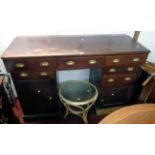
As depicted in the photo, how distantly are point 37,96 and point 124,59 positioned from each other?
95 cm

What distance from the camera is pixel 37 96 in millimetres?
1634

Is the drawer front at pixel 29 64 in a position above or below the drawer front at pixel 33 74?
above

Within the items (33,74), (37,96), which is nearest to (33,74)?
(33,74)

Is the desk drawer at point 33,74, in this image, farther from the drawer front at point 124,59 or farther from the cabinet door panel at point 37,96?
the drawer front at point 124,59

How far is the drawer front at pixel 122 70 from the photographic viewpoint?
5.22ft

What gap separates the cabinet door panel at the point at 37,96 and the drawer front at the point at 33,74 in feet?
0.16

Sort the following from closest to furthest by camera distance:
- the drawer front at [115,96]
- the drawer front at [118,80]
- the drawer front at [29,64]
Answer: the drawer front at [29,64]
the drawer front at [118,80]
the drawer front at [115,96]

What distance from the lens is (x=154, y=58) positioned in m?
2.25

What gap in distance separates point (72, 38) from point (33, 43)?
0.43 meters

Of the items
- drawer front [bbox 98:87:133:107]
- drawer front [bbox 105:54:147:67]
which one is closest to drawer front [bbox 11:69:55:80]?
drawer front [bbox 105:54:147:67]

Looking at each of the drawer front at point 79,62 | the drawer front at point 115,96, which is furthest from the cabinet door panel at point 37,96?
the drawer front at point 115,96

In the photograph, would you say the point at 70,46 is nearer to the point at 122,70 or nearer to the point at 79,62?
the point at 79,62
